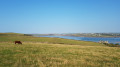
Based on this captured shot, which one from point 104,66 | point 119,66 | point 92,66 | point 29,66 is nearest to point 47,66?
point 29,66

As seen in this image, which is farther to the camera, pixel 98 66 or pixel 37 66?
pixel 98 66

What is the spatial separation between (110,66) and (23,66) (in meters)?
7.62

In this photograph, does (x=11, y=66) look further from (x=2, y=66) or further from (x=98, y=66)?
(x=98, y=66)

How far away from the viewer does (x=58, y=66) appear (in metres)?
8.54

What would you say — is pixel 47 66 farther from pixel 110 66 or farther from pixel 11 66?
pixel 110 66

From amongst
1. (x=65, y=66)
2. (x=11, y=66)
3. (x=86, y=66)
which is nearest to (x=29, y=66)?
(x=11, y=66)

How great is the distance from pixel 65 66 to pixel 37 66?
2334 millimetres

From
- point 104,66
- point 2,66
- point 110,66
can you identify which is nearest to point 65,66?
point 104,66

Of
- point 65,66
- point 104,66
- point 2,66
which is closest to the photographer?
point 2,66

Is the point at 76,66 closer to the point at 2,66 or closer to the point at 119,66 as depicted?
the point at 119,66

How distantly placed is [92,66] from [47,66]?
398cm

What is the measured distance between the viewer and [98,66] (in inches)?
360

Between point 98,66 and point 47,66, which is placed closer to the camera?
point 47,66

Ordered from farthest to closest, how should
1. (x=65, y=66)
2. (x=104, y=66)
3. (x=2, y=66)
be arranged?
(x=104, y=66) → (x=65, y=66) → (x=2, y=66)
